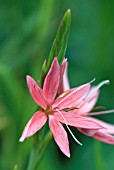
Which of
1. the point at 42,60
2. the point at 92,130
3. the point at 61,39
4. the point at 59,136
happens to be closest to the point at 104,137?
the point at 92,130

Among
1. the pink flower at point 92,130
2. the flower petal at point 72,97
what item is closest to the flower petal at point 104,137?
the pink flower at point 92,130

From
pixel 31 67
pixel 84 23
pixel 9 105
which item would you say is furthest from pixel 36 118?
pixel 84 23

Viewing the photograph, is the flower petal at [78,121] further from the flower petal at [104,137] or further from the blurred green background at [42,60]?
the blurred green background at [42,60]

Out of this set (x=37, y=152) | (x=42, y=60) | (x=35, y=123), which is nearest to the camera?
(x=35, y=123)

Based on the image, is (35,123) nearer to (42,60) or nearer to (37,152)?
(37,152)

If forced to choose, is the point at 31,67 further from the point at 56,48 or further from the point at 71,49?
the point at 56,48

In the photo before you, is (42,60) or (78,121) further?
(42,60)

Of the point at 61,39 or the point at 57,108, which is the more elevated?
the point at 61,39
